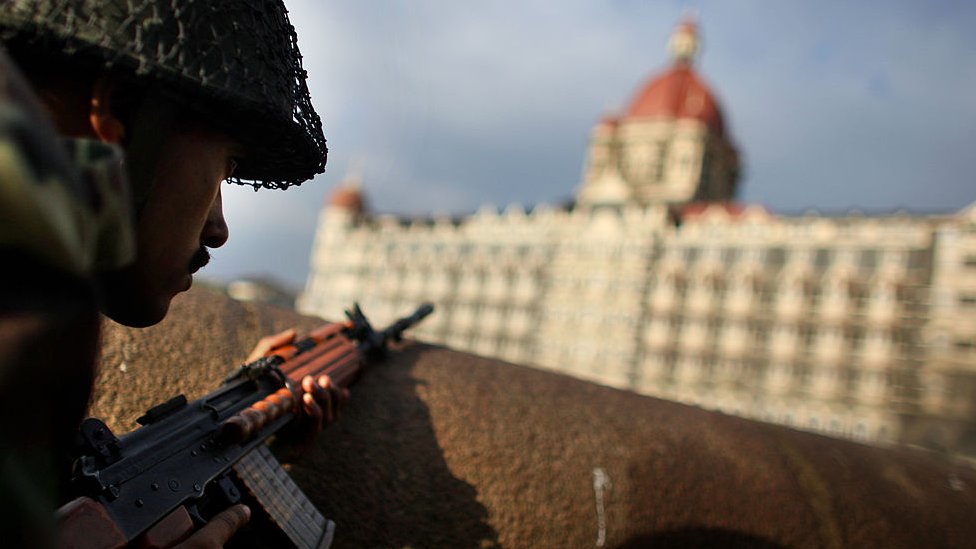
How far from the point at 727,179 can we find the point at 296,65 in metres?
42.6

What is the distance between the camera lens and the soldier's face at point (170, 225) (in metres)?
0.98

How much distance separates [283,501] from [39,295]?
1.26 meters

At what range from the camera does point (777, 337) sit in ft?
93.1

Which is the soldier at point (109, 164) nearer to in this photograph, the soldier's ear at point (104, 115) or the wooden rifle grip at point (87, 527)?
the soldier's ear at point (104, 115)

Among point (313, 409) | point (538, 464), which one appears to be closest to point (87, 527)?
point (313, 409)

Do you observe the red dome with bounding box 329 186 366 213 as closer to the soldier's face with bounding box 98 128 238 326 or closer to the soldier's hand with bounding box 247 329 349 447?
the soldier's hand with bounding box 247 329 349 447

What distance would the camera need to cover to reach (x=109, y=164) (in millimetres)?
711

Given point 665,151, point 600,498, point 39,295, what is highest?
point 665,151

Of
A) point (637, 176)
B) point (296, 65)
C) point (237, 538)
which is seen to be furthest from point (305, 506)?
point (637, 176)

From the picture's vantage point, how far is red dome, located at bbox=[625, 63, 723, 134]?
3884 cm

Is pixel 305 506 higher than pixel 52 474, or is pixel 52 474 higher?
Answer: pixel 52 474

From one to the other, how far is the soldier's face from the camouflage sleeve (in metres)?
0.29

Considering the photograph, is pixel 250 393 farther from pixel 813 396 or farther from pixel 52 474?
pixel 813 396

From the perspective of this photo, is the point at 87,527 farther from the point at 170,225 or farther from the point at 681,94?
the point at 681,94
